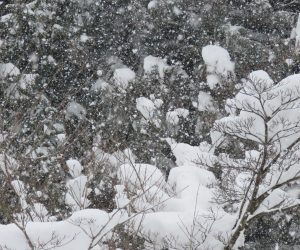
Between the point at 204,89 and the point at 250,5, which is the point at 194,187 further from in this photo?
the point at 250,5

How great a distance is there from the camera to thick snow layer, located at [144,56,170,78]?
18.9 meters

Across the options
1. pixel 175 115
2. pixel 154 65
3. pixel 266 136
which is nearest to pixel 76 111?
pixel 154 65

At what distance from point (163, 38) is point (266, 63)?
164 inches

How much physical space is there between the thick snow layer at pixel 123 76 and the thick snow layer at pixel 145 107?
1571 mm

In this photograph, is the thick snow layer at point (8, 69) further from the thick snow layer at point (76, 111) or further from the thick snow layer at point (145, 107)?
the thick snow layer at point (145, 107)

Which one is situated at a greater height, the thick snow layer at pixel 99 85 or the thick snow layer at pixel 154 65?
the thick snow layer at pixel 154 65

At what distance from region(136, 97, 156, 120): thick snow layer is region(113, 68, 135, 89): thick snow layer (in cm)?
157

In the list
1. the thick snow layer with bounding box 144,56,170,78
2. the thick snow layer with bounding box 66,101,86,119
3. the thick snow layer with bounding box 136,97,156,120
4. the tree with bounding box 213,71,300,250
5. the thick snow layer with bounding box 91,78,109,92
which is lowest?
the tree with bounding box 213,71,300,250

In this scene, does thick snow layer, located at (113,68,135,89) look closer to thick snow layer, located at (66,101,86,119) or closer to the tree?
thick snow layer, located at (66,101,86,119)

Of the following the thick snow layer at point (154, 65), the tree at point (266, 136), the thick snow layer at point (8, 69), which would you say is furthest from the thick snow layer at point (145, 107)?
the tree at point (266, 136)

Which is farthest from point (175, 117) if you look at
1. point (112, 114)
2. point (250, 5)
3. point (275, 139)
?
point (275, 139)

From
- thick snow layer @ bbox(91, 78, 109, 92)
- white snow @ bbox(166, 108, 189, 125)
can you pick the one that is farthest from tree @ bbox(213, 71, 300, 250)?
thick snow layer @ bbox(91, 78, 109, 92)

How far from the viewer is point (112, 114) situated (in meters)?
19.3

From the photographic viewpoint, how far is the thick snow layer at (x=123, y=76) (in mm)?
19078
